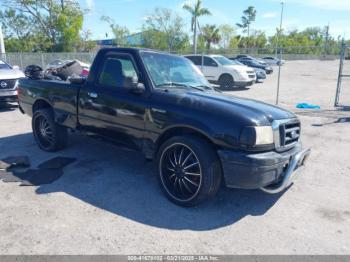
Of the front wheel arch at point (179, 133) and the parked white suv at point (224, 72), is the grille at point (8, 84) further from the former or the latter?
the parked white suv at point (224, 72)

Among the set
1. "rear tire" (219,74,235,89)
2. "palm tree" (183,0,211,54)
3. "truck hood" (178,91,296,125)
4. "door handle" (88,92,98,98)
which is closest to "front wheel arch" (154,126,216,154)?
"truck hood" (178,91,296,125)

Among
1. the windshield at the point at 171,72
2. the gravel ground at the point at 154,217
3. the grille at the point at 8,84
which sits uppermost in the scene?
the windshield at the point at 171,72

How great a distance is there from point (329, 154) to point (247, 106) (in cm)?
306

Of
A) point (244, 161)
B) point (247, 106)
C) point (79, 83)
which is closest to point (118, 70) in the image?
point (79, 83)

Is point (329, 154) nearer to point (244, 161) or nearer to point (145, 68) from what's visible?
point (244, 161)

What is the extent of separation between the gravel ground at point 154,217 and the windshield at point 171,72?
1477mm

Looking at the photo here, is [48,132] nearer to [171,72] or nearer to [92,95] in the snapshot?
[92,95]

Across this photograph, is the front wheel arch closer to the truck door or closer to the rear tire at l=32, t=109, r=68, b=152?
the truck door

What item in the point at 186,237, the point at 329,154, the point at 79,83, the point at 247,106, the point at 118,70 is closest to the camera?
the point at 186,237

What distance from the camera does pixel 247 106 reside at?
3600mm

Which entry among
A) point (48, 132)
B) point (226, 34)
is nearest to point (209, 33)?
point (226, 34)

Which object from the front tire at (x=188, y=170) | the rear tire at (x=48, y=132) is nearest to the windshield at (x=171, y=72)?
the front tire at (x=188, y=170)

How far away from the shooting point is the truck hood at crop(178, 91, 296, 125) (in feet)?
10.7

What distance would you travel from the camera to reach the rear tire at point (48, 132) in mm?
5320
